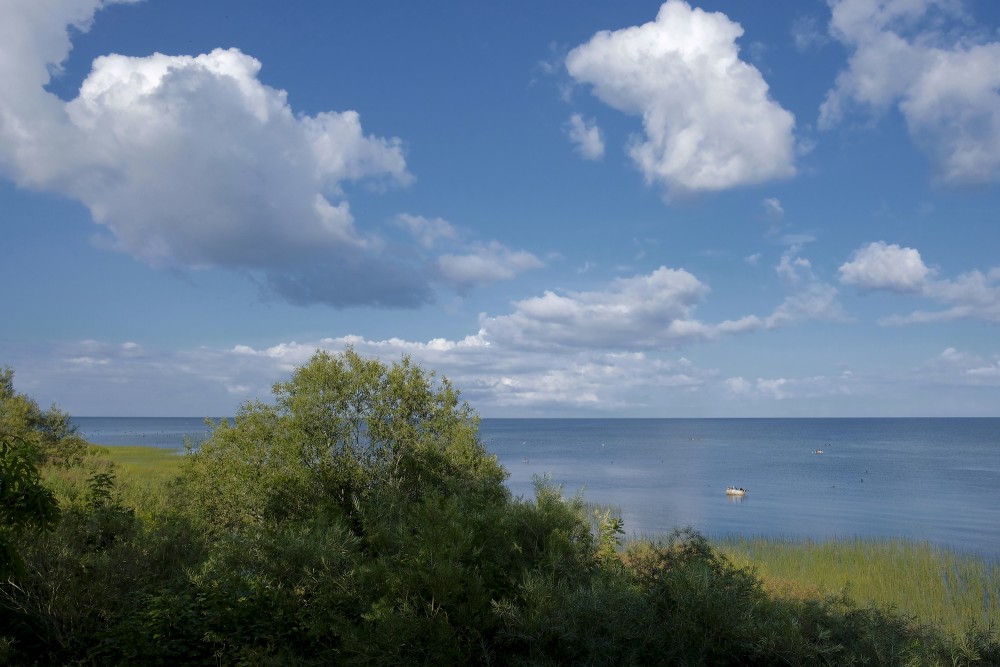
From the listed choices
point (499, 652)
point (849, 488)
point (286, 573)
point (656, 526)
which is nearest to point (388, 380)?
point (286, 573)

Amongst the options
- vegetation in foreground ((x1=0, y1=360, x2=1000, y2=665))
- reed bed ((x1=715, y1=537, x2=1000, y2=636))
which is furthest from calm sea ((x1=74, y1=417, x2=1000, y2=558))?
reed bed ((x1=715, y1=537, x2=1000, y2=636))

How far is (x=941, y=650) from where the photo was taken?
7.29 metres

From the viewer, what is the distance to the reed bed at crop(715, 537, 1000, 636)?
62.9 ft

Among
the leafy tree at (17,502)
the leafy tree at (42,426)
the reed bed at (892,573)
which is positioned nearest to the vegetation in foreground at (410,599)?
the leafy tree at (17,502)

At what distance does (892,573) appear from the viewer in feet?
74.9

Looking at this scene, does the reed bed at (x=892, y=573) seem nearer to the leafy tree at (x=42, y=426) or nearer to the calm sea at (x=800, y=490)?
the calm sea at (x=800, y=490)

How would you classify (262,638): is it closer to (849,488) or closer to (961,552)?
(961,552)

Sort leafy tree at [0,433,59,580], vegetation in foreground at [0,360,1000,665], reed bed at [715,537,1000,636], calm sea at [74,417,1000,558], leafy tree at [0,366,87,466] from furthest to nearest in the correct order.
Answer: calm sea at [74,417,1000,558] < leafy tree at [0,366,87,466] < reed bed at [715,537,1000,636] < vegetation in foreground at [0,360,1000,665] < leafy tree at [0,433,59,580]

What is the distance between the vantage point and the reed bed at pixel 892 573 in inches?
755

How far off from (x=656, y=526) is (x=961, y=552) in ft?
42.2

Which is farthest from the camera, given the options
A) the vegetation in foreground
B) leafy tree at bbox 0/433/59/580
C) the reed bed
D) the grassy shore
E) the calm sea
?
the calm sea

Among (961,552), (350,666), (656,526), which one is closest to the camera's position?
(350,666)

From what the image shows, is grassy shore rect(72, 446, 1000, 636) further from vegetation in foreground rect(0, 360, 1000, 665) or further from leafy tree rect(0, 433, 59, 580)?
leafy tree rect(0, 433, 59, 580)

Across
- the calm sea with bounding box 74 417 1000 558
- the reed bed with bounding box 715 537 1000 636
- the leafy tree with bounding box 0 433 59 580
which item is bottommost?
the calm sea with bounding box 74 417 1000 558
